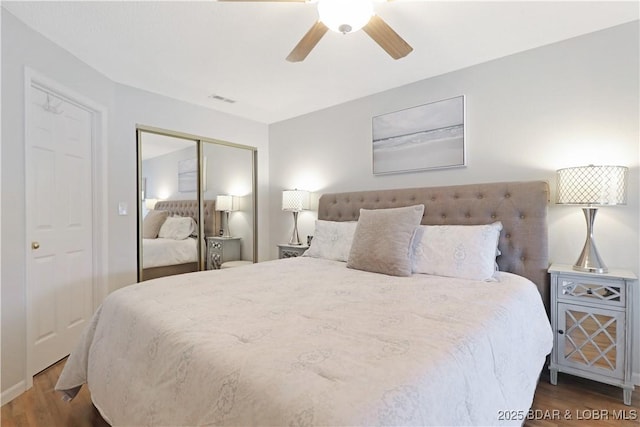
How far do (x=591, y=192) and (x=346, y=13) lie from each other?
1782 mm

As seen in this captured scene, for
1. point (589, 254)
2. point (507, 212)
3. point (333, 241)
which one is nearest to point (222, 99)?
point (333, 241)

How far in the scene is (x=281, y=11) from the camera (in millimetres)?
1910

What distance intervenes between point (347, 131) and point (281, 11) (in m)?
1.70

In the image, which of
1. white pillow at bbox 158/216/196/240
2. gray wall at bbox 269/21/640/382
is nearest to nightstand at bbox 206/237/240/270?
white pillow at bbox 158/216/196/240

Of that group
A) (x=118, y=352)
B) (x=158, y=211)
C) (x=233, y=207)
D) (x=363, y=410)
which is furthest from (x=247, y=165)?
(x=363, y=410)

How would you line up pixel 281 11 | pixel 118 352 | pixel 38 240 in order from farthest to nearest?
pixel 38 240, pixel 281 11, pixel 118 352

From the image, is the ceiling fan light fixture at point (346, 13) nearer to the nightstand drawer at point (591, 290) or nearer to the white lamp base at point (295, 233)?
the nightstand drawer at point (591, 290)

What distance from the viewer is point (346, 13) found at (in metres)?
1.53

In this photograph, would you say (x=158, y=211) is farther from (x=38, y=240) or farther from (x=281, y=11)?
(x=281, y=11)

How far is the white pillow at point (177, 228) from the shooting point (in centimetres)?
339

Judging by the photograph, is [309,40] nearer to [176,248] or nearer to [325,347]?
[325,347]

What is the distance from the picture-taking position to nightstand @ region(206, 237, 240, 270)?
147 inches

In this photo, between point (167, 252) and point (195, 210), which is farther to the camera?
point (195, 210)

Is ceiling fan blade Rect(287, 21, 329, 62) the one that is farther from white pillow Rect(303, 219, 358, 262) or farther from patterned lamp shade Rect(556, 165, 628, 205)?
A: patterned lamp shade Rect(556, 165, 628, 205)
